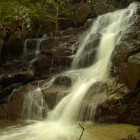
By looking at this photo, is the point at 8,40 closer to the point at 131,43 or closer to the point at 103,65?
the point at 103,65

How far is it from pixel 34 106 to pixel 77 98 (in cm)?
152

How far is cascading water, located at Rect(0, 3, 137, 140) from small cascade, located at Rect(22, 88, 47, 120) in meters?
0.39

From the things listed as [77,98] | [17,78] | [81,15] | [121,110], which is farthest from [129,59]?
[81,15]

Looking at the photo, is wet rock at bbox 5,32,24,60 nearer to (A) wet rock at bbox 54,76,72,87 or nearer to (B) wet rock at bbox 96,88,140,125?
(A) wet rock at bbox 54,76,72,87

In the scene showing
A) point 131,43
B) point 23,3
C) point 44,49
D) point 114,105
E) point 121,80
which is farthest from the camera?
point 44,49

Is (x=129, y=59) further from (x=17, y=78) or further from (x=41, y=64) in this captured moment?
(x=41, y=64)

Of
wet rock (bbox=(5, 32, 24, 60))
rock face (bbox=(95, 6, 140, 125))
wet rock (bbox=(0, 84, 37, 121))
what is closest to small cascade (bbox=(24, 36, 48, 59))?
wet rock (bbox=(5, 32, 24, 60))

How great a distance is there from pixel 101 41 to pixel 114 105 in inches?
180

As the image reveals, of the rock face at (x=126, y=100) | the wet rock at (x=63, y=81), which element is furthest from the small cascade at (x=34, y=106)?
the rock face at (x=126, y=100)

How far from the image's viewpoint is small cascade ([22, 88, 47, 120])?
31.1ft

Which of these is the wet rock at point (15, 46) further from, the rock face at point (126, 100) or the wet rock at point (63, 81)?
the rock face at point (126, 100)

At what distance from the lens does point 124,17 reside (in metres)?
13.9

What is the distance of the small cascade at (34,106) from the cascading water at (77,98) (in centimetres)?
39

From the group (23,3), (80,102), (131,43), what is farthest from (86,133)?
(23,3)
